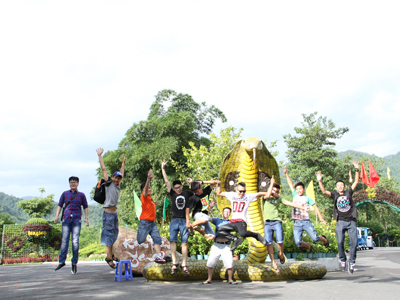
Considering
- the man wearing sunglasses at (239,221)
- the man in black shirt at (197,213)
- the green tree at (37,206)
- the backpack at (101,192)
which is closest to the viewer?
the man wearing sunglasses at (239,221)

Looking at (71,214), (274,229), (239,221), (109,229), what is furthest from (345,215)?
(71,214)

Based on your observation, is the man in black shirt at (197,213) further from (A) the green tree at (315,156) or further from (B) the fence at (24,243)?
(A) the green tree at (315,156)

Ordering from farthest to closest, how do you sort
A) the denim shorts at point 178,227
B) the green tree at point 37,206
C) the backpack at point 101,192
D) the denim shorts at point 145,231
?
the green tree at point 37,206 → the denim shorts at point 145,231 → the backpack at point 101,192 → the denim shorts at point 178,227

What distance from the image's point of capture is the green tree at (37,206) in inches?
1371

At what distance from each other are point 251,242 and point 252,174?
5.23 ft

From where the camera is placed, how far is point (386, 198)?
29.0 metres

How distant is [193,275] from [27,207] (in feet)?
106

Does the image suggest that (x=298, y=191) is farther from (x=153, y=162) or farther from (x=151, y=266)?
(x=153, y=162)

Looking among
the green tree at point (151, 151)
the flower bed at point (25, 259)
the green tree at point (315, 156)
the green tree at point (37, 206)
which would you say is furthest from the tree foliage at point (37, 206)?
the green tree at point (315, 156)

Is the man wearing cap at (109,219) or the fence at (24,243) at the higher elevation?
the man wearing cap at (109,219)

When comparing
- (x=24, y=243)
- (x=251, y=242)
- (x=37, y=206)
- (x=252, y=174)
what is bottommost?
(x=24, y=243)

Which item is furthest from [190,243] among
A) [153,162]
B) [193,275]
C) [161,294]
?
[153,162]

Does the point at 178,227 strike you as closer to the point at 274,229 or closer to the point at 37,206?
the point at 274,229

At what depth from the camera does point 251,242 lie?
8078 millimetres
